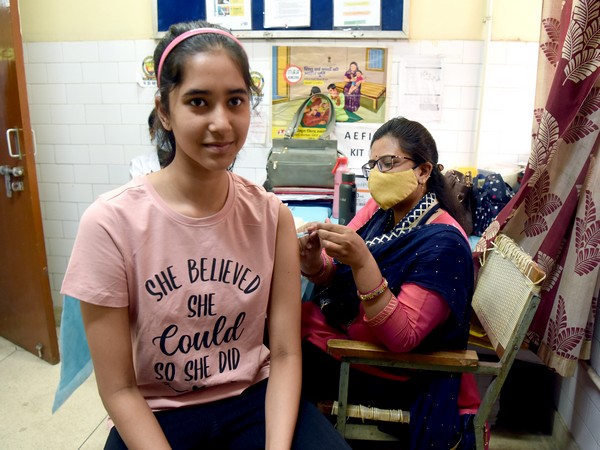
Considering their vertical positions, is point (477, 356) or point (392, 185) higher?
point (392, 185)

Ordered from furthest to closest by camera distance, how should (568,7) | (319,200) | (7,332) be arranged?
(7,332) < (319,200) < (568,7)

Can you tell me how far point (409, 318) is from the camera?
1239 millimetres

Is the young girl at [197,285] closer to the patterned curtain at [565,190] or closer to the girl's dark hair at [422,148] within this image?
the girl's dark hair at [422,148]

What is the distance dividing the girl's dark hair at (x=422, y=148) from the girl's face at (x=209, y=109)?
621 mm

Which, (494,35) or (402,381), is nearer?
(402,381)

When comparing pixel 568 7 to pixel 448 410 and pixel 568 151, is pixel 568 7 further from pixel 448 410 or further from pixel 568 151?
pixel 448 410

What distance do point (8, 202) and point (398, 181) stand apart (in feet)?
7.24

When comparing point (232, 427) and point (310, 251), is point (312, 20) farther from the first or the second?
point (232, 427)

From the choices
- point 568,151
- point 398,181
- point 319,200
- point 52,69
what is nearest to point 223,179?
point 398,181

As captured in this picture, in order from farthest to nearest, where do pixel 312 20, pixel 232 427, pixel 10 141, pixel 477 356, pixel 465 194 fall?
pixel 312 20 < pixel 10 141 < pixel 465 194 < pixel 477 356 < pixel 232 427

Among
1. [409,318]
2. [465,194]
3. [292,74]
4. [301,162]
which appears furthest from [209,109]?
[292,74]

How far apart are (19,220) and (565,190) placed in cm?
258

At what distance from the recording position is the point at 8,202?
2607mm

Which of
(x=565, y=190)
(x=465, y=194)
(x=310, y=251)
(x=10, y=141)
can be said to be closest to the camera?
(x=310, y=251)
